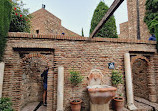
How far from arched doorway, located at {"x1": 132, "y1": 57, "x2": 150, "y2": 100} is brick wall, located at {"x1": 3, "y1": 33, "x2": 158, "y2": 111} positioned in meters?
1.15

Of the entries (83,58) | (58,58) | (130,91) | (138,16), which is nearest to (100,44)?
(83,58)

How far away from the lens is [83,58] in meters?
3.97

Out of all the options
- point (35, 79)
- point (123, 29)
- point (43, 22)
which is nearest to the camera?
point (35, 79)

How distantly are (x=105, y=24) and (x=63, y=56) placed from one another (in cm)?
494

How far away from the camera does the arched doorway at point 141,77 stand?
15.9ft

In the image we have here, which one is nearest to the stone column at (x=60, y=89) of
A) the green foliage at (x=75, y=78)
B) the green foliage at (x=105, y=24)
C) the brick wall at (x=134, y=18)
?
the green foliage at (x=75, y=78)

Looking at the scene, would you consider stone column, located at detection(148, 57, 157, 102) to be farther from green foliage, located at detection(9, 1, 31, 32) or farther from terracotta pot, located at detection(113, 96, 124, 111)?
green foliage, located at detection(9, 1, 31, 32)

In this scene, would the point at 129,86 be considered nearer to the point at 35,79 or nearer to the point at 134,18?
the point at 35,79

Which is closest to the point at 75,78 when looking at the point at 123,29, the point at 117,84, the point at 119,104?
the point at 117,84

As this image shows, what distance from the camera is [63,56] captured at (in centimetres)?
384

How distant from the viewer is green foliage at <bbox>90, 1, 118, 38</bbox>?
7183mm

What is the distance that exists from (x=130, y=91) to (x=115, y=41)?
2155mm

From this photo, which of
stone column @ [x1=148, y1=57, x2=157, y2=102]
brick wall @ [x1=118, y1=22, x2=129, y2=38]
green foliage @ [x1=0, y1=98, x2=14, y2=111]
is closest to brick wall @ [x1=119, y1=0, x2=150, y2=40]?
brick wall @ [x1=118, y1=22, x2=129, y2=38]

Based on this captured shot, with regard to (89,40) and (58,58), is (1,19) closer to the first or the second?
(58,58)
